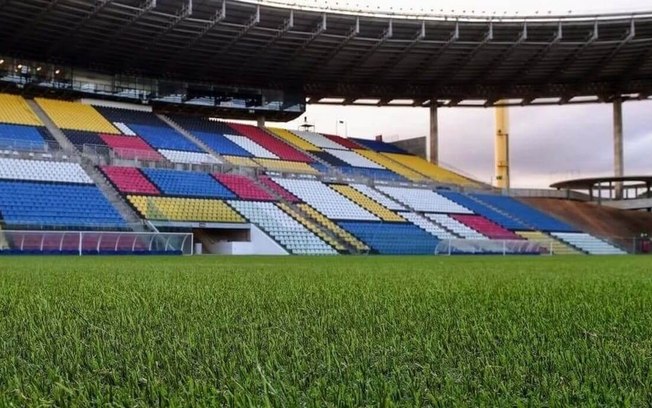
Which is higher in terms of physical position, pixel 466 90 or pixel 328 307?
pixel 466 90

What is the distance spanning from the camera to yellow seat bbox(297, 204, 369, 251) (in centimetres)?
2227

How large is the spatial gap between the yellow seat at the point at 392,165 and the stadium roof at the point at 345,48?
3473 mm

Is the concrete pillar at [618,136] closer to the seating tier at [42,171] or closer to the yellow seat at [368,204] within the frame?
the yellow seat at [368,204]

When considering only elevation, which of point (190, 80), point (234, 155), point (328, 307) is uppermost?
point (190, 80)

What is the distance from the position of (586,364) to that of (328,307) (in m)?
1.63

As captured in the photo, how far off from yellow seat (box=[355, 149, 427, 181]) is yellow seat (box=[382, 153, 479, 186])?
653mm

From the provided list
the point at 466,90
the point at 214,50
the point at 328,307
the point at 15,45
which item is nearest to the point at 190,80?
the point at 214,50

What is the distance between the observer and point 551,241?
28516 mm

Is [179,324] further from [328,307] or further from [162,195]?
[162,195]

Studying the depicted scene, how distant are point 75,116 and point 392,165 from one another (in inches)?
647

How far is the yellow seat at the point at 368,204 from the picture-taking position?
25.9 meters

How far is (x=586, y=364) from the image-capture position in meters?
1.49

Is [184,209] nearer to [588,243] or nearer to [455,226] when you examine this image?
[455,226]

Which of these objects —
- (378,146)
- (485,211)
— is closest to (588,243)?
(485,211)
